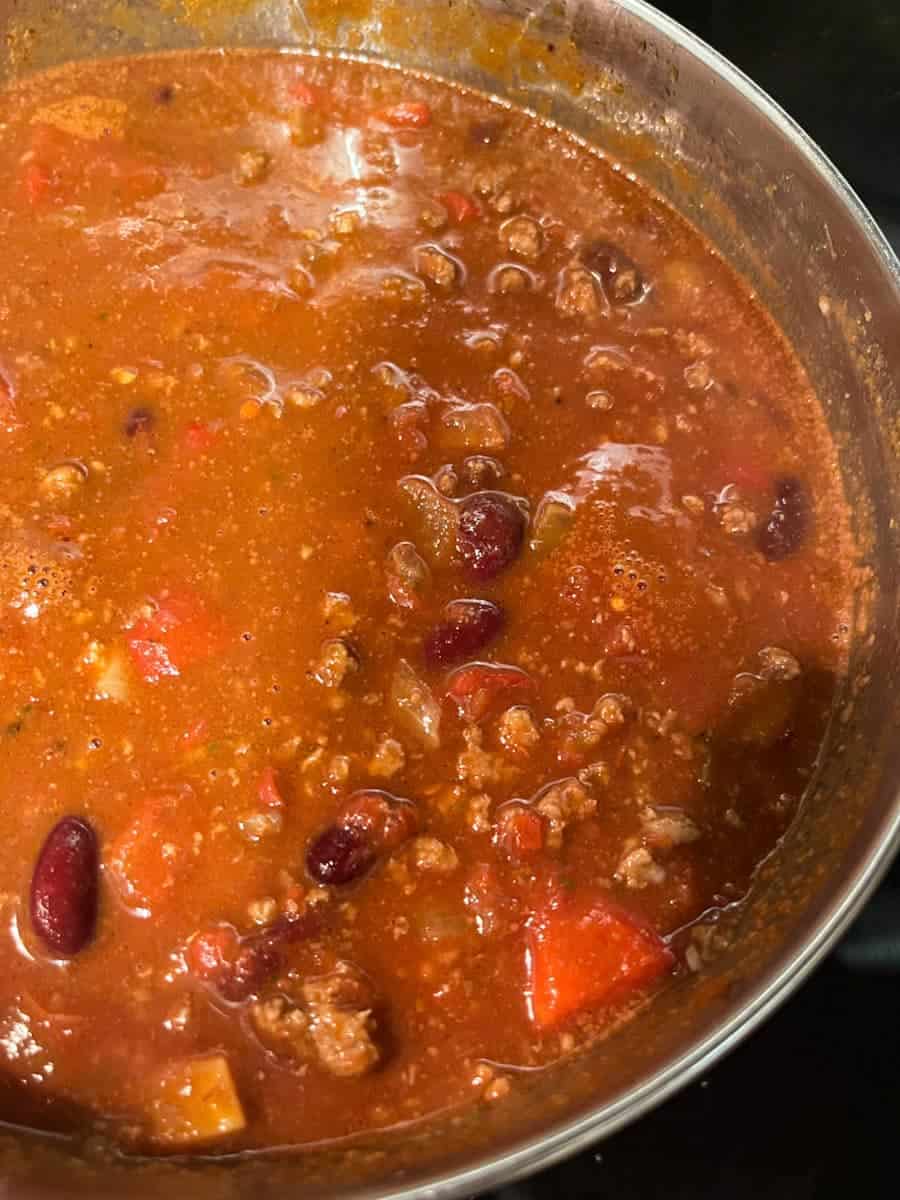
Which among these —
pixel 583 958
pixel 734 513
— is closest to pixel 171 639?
pixel 583 958

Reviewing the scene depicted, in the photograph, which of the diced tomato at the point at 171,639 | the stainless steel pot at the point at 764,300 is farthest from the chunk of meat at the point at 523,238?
the diced tomato at the point at 171,639

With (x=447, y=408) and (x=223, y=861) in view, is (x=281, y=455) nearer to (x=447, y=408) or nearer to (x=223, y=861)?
(x=447, y=408)

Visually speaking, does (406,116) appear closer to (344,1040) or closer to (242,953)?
(242,953)

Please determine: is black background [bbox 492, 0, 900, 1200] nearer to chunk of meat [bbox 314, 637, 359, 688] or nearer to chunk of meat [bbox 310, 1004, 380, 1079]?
chunk of meat [bbox 310, 1004, 380, 1079]

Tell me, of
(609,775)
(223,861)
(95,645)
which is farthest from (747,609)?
(95,645)

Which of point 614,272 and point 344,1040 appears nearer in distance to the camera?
point 344,1040

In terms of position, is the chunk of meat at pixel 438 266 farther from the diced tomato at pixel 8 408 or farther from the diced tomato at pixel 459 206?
the diced tomato at pixel 8 408
